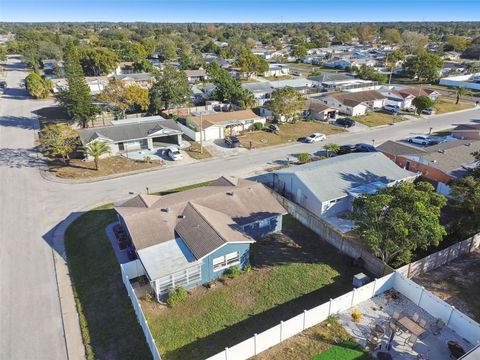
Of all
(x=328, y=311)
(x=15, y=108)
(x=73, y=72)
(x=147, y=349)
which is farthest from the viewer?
(x=15, y=108)

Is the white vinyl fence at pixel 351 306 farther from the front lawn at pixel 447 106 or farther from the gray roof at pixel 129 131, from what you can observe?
the front lawn at pixel 447 106

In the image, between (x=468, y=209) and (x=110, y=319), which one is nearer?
(x=110, y=319)

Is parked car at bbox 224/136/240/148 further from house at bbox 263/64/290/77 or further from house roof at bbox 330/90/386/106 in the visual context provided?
house at bbox 263/64/290/77

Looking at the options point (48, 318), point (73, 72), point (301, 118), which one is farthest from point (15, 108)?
point (48, 318)

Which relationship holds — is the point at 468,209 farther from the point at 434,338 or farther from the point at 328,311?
the point at 328,311

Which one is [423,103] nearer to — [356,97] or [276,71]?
[356,97]

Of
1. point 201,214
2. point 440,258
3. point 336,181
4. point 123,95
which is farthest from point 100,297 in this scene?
point 123,95

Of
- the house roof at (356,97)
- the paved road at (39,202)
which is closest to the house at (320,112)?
the house roof at (356,97)
